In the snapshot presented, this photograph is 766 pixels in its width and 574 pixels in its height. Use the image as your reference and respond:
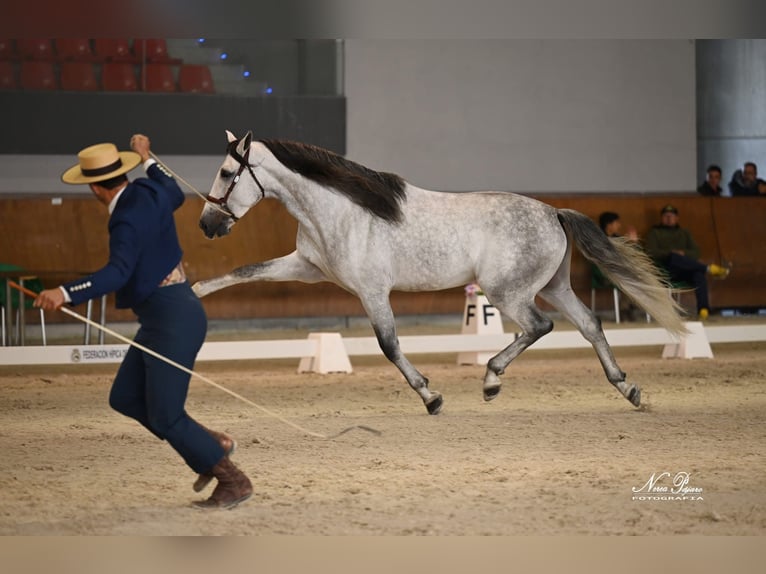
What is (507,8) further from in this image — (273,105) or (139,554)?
(273,105)

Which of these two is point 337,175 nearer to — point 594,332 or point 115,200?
point 594,332

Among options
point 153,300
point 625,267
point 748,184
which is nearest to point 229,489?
point 153,300

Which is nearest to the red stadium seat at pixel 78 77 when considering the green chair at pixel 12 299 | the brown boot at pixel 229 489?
the green chair at pixel 12 299

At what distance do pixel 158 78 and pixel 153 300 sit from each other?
7553mm

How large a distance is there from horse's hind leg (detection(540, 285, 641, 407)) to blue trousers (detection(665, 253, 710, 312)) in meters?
4.93

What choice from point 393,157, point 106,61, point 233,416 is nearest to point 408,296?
point 393,157

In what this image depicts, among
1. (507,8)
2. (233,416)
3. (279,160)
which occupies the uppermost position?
(507,8)

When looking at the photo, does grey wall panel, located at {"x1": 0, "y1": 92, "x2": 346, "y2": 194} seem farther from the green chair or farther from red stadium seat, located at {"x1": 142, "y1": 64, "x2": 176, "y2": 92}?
the green chair

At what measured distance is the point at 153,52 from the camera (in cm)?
1138

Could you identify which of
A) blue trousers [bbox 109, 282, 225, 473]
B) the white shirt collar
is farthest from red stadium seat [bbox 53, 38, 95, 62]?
blue trousers [bbox 109, 282, 225, 473]

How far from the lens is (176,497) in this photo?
473cm

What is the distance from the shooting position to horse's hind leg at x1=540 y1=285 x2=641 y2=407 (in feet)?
22.0

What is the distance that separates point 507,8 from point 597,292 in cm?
733

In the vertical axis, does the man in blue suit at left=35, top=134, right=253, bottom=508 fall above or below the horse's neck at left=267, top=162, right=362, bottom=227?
below
